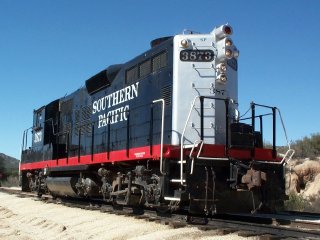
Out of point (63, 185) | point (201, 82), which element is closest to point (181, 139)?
point (201, 82)

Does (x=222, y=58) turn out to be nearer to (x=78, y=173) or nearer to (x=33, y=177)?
(x=78, y=173)

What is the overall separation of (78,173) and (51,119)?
183 inches

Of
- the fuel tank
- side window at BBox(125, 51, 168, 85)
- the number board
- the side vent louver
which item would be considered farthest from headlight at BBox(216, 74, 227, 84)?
→ the fuel tank

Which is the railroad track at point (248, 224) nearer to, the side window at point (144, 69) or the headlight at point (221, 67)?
the headlight at point (221, 67)

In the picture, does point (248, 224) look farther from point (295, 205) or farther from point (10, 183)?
point (10, 183)

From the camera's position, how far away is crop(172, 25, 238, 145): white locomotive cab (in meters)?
9.00

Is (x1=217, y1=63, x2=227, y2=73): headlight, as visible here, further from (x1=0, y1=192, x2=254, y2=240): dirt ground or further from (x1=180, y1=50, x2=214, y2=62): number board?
(x1=0, y1=192, x2=254, y2=240): dirt ground

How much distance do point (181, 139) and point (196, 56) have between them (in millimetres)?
2123

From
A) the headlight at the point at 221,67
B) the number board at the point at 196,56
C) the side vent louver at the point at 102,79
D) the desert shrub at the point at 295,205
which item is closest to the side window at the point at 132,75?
the side vent louver at the point at 102,79

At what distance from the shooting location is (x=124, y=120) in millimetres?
11000

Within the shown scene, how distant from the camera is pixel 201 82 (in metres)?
9.21

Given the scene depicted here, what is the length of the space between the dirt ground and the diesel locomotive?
59 cm

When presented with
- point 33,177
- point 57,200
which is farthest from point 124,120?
point 33,177

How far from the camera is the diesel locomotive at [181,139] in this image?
26.1 ft
